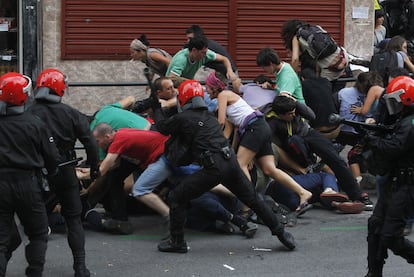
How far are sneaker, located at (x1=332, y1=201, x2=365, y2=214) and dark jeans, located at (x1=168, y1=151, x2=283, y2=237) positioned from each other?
1.82 m

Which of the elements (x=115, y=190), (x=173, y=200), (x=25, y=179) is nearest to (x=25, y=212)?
(x=25, y=179)

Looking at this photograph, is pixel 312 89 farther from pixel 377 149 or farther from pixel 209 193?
pixel 377 149

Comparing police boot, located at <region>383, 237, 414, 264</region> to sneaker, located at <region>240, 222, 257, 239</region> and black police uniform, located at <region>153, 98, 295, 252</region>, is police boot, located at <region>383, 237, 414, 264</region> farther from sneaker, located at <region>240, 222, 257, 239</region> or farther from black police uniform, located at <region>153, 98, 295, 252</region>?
sneaker, located at <region>240, 222, 257, 239</region>

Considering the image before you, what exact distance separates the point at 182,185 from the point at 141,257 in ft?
2.63

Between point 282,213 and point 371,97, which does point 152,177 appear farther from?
point 371,97

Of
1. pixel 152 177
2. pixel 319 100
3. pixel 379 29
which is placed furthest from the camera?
pixel 379 29

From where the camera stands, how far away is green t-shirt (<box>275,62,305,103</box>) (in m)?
11.4

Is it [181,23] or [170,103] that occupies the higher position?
[181,23]

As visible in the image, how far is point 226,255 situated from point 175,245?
20.0 inches

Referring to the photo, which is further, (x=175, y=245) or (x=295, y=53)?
(x=295, y=53)

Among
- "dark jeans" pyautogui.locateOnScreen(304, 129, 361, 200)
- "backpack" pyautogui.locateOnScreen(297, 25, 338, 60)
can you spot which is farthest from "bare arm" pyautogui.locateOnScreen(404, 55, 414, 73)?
"dark jeans" pyautogui.locateOnScreen(304, 129, 361, 200)

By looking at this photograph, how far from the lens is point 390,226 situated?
823 cm

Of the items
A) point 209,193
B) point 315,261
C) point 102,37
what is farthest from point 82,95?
point 315,261

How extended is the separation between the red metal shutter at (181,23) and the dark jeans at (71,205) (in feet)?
18.7
